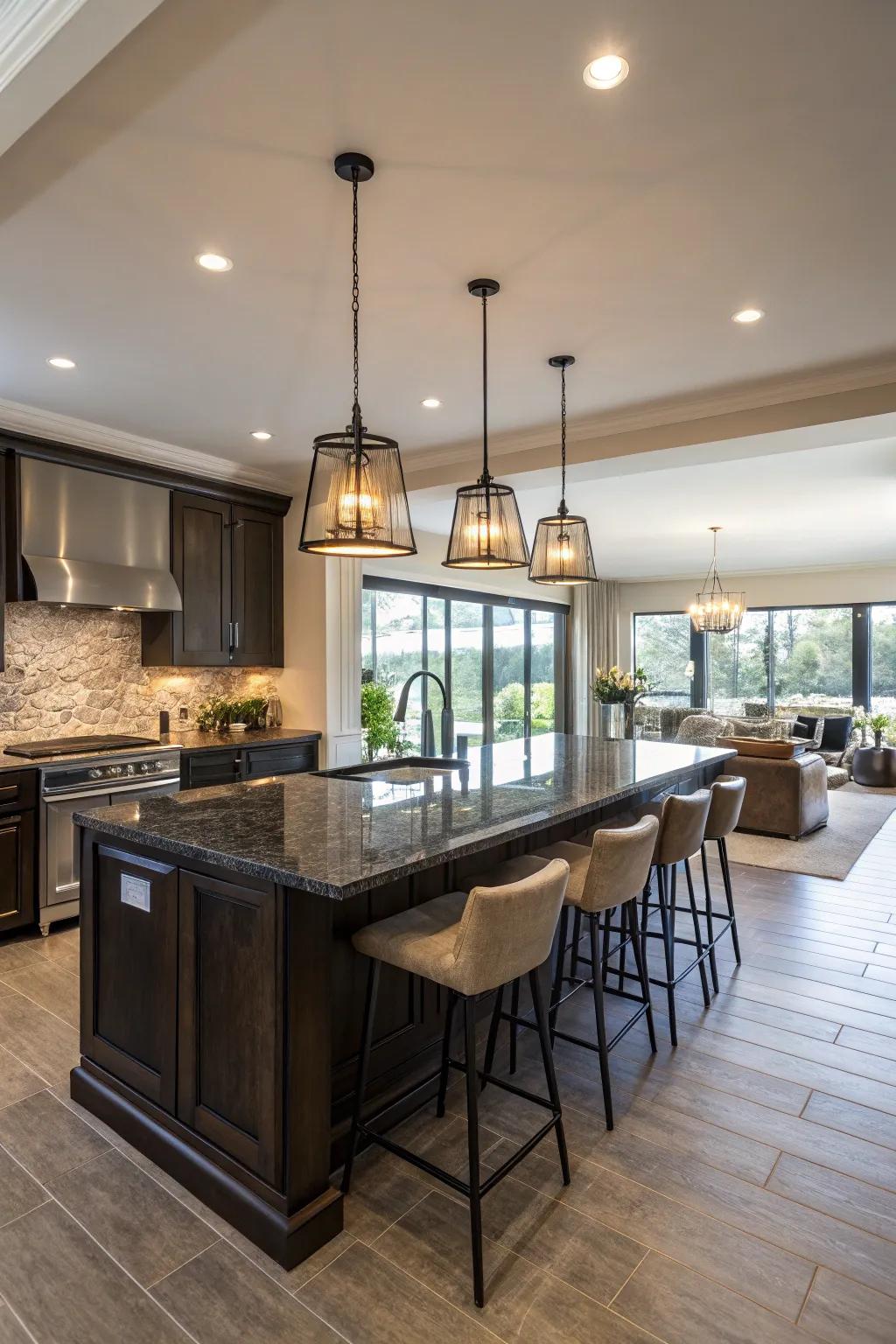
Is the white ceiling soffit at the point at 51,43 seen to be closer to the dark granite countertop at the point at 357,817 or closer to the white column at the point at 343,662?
the dark granite countertop at the point at 357,817

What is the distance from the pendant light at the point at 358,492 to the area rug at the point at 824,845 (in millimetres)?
4116

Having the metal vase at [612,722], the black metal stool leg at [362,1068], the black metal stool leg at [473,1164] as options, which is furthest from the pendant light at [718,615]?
the black metal stool leg at [473,1164]

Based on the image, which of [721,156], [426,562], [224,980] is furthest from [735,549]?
[224,980]

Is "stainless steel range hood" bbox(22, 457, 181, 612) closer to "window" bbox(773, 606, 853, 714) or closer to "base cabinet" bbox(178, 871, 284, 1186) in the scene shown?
"base cabinet" bbox(178, 871, 284, 1186)

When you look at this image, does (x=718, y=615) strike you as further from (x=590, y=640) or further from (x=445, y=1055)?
(x=445, y=1055)

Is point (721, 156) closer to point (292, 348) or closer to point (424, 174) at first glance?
point (424, 174)

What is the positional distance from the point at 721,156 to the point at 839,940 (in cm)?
358

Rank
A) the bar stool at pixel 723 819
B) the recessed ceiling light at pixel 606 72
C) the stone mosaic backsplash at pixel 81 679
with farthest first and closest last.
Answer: the stone mosaic backsplash at pixel 81 679
the bar stool at pixel 723 819
the recessed ceiling light at pixel 606 72

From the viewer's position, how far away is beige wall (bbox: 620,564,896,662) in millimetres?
10070

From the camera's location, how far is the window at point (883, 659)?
1002cm

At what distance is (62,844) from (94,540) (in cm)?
181

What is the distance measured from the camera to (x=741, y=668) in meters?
11.2

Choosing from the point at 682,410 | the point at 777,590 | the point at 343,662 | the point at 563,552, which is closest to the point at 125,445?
the point at 343,662

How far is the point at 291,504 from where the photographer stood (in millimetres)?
5805
